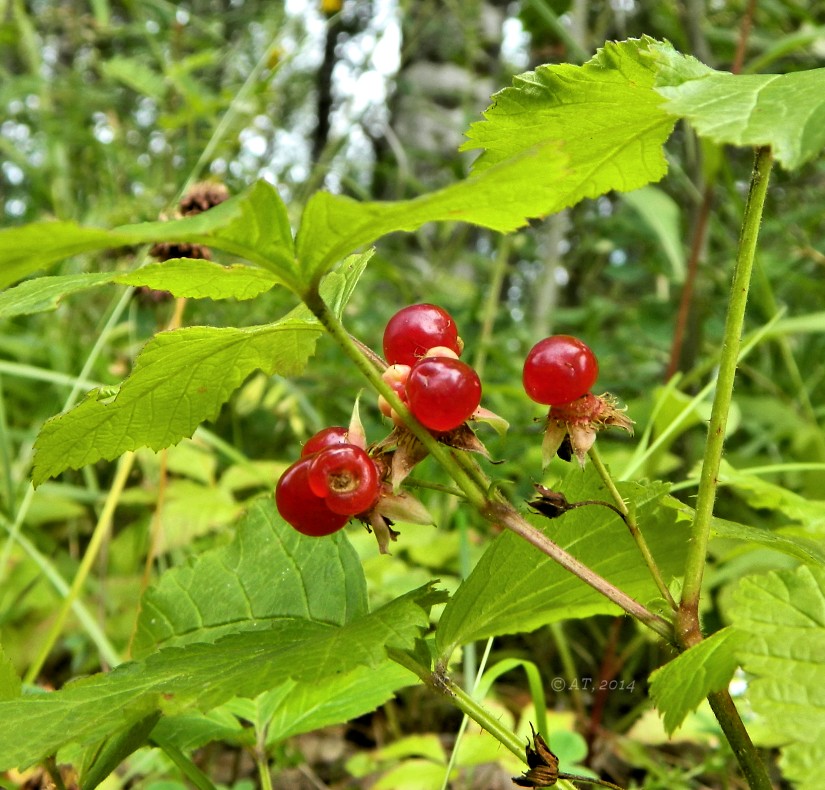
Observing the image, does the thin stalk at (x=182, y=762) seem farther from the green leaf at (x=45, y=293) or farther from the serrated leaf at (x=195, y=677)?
the green leaf at (x=45, y=293)

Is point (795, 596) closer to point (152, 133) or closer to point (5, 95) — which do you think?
point (5, 95)

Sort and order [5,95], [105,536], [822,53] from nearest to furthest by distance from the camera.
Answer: [105,536] → [822,53] → [5,95]

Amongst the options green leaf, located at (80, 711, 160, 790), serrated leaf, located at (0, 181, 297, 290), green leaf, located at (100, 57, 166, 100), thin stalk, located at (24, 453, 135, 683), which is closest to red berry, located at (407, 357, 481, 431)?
Answer: serrated leaf, located at (0, 181, 297, 290)

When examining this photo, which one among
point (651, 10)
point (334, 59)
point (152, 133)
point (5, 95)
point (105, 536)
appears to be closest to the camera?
point (105, 536)

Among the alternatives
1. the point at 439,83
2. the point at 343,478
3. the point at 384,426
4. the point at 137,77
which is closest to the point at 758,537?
the point at 343,478

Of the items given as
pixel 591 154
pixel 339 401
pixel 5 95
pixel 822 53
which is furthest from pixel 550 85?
pixel 5 95

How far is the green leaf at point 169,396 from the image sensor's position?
0.56 meters

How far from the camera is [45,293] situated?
50 cm

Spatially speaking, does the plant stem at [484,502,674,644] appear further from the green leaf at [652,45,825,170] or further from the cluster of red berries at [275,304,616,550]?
the green leaf at [652,45,825,170]

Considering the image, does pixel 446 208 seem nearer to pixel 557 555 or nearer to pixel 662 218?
pixel 557 555

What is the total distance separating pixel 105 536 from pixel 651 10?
2.54 metres

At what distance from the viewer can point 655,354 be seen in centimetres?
215

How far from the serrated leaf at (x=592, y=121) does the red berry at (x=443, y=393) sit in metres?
0.14

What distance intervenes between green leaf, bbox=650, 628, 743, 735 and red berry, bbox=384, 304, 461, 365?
0.81 feet
